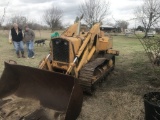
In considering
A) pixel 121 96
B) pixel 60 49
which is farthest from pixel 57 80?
pixel 121 96

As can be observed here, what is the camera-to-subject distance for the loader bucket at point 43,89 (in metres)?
4.73

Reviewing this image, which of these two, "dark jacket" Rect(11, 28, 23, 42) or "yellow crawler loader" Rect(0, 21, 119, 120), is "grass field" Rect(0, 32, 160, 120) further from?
"dark jacket" Rect(11, 28, 23, 42)

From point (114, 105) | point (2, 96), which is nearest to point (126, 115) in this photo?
point (114, 105)

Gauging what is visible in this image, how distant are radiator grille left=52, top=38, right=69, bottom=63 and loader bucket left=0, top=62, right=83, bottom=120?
116cm

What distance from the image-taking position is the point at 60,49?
6.66 meters

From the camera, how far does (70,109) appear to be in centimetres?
450

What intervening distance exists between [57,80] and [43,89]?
549 millimetres

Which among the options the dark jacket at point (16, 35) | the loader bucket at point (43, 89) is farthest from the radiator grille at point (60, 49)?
the dark jacket at point (16, 35)

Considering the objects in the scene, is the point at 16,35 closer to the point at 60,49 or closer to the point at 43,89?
the point at 60,49

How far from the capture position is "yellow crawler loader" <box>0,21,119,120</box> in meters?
4.97

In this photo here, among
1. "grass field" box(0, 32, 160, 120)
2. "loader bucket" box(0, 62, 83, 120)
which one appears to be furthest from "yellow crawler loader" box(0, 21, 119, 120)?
"grass field" box(0, 32, 160, 120)

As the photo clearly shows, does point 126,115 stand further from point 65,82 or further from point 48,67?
point 48,67

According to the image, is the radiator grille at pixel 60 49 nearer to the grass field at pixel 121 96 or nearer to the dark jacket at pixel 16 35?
the grass field at pixel 121 96

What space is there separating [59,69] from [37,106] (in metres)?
1.67
